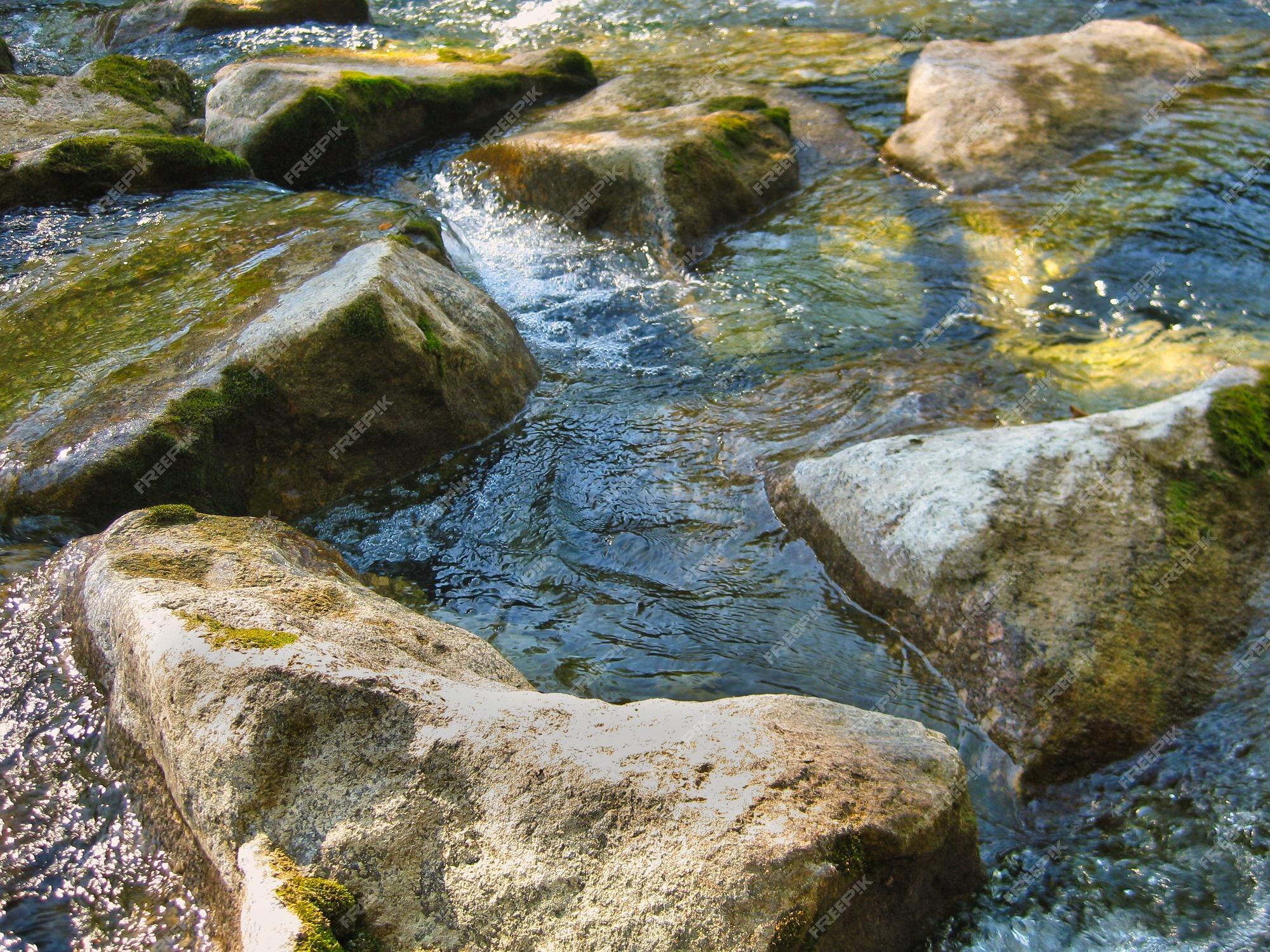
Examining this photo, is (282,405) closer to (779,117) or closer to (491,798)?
(491,798)

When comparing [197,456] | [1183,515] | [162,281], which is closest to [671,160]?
[162,281]

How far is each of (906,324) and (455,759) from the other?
18.0 ft

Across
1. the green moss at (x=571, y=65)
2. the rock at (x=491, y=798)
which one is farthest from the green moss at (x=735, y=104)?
the rock at (x=491, y=798)

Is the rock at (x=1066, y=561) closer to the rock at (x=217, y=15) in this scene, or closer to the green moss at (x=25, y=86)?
the green moss at (x=25, y=86)

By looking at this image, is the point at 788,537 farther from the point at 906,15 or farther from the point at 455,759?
the point at 906,15

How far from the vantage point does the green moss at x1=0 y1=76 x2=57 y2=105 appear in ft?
31.1

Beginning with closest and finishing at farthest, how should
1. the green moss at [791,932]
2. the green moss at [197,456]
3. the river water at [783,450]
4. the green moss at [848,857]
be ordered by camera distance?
the green moss at [791,932], the green moss at [848,857], the river water at [783,450], the green moss at [197,456]

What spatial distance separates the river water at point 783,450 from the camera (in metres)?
3.47

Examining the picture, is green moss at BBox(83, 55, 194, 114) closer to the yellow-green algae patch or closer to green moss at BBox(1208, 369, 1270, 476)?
the yellow-green algae patch

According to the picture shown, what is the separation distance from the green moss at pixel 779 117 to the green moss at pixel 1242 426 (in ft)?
19.7

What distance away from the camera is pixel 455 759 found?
307 cm

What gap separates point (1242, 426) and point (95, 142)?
8906 millimetres

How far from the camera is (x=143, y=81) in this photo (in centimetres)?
1078

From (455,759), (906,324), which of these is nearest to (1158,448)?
(906,324)
